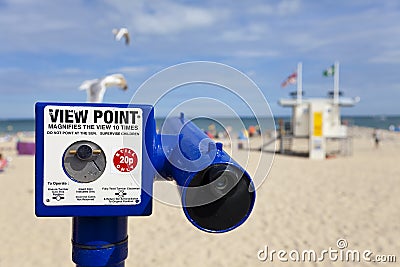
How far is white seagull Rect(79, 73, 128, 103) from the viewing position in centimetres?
862

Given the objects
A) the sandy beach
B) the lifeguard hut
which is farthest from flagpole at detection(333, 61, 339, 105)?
the sandy beach

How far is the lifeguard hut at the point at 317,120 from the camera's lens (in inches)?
717

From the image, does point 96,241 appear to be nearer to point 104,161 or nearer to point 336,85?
point 104,161

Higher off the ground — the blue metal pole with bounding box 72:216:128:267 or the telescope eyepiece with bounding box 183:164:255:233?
the telescope eyepiece with bounding box 183:164:255:233

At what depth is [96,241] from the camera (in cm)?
155

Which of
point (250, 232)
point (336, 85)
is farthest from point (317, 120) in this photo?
point (250, 232)

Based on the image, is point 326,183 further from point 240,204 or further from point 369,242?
point 240,204

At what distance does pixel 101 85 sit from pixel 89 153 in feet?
24.7

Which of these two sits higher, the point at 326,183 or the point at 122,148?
the point at 122,148

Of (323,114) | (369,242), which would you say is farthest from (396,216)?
(323,114)

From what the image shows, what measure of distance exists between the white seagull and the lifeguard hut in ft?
38.1

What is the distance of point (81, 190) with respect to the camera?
54.1 inches

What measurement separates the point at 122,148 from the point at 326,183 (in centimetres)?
994

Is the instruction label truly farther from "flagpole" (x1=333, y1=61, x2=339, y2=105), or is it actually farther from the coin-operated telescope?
"flagpole" (x1=333, y1=61, x2=339, y2=105)
